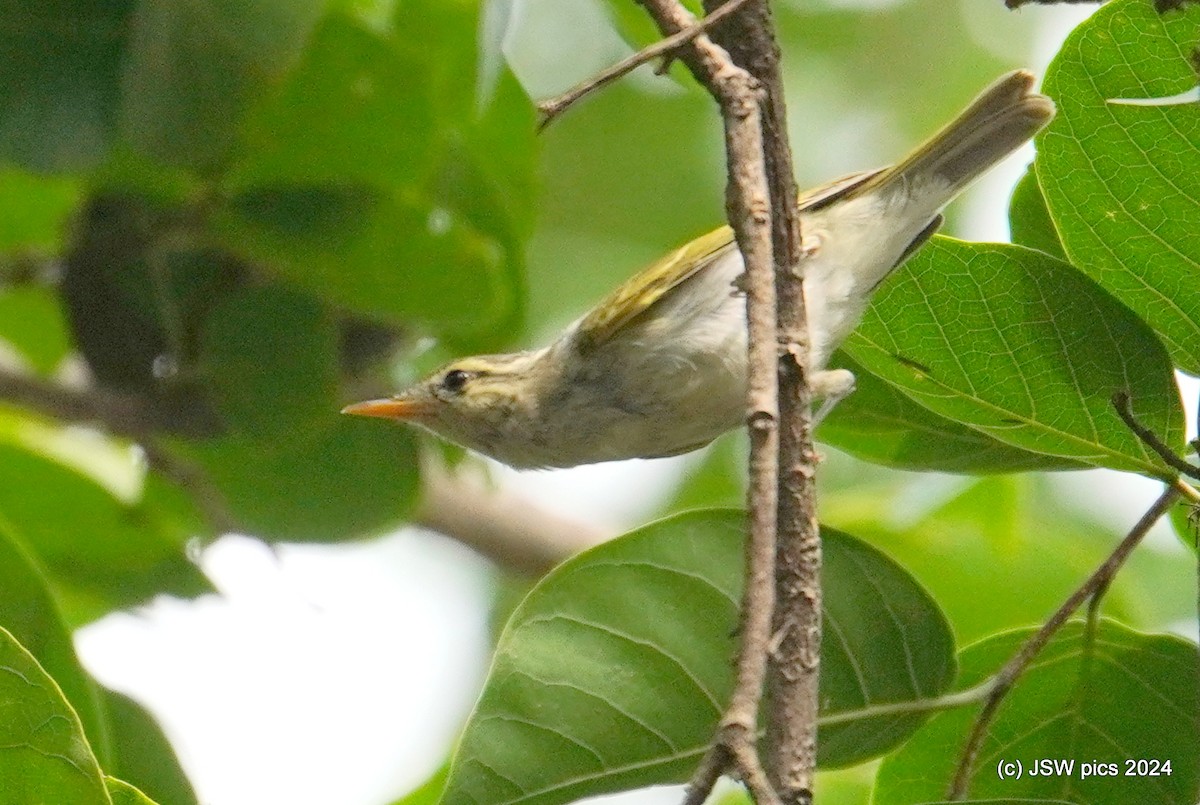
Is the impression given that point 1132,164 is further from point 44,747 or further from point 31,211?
point 31,211

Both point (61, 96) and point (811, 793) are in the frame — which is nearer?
point (811, 793)

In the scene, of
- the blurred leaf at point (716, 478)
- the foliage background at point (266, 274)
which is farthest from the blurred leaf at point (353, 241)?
the blurred leaf at point (716, 478)

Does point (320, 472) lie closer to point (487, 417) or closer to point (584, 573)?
point (487, 417)

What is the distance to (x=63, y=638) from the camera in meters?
2.50

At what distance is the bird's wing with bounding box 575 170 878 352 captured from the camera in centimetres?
344

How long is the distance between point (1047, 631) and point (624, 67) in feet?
3.77

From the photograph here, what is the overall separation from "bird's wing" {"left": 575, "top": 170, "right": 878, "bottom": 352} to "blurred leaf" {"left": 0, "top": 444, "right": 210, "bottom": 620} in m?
1.40

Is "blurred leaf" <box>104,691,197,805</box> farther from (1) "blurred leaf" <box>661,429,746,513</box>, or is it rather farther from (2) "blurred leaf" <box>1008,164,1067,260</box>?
(1) "blurred leaf" <box>661,429,746,513</box>

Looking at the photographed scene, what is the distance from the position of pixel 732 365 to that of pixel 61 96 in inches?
66.3

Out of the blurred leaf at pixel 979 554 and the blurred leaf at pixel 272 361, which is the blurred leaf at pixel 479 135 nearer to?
the blurred leaf at pixel 272 361

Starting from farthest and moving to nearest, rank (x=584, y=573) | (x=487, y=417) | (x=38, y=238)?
(x=38, y=238)
(x=487, y=417)
(x=584, y=573)

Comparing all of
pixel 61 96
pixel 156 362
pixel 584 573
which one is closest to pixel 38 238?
pixel 156 362

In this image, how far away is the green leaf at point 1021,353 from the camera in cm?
243

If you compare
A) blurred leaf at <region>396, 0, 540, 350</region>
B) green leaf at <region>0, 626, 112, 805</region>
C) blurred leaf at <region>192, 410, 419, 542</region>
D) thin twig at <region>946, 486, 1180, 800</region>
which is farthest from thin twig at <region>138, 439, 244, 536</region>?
thin twig at <region>946, 486, 1180, 800</region>
